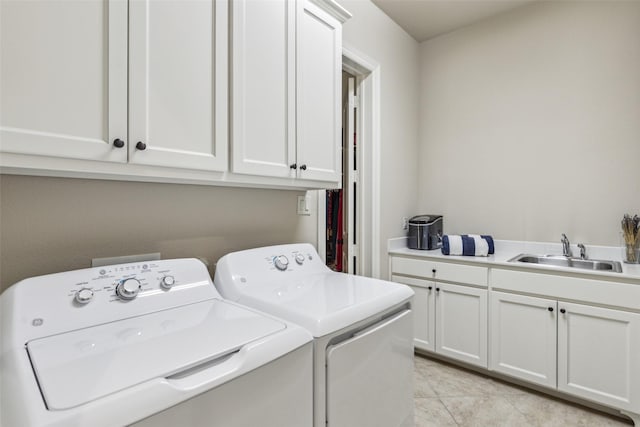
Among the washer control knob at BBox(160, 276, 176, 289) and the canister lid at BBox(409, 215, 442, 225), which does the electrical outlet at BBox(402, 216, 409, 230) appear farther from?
the washer control knob at BBox(160, 276, 176, 289)

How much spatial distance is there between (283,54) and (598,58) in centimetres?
240

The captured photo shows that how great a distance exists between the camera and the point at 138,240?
1.30 metres

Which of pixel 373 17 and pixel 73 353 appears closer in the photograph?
pixel 73 353

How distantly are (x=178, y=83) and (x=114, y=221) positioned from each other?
58cm

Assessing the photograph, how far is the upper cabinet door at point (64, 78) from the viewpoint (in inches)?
31.8

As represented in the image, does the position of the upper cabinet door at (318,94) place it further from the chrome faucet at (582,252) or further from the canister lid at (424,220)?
the chrome faucet at (582,252)

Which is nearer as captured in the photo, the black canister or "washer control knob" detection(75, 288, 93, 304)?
"washer control knob" detection(75, 288, 93, 304)

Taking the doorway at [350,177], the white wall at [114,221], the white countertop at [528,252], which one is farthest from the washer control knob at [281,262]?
the white countertop at [528,252]

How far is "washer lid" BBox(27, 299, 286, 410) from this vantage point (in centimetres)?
64

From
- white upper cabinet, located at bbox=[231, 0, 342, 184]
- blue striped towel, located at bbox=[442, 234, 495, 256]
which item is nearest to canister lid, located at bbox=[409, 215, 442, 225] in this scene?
blue striped towel, located at bbox=[442, 234, 495, 256]

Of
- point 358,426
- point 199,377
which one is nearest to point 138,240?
point 199,377

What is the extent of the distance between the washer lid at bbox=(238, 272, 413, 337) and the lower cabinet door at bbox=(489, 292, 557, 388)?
1.21 metres

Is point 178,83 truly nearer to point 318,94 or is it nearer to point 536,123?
point 318,94

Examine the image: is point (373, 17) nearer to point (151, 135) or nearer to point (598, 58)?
point (598, 58)
